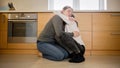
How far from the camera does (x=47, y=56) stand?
119 inches

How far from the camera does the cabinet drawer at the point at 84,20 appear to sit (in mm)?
3383

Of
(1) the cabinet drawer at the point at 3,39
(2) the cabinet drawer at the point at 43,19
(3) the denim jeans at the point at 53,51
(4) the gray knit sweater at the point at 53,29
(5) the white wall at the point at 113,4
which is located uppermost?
(5) the white wall at the point at 113,4

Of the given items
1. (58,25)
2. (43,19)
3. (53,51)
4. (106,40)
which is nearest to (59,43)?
(53,51)

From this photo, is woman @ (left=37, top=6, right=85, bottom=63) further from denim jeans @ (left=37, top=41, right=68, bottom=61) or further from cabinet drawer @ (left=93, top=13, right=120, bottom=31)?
cabinet drawer @ (left=93, top=13, right=120, bottom=31)

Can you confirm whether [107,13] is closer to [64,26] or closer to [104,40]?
[104,40]

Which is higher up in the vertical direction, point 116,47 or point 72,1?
point 72,1

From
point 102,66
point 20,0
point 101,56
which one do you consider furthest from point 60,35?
point 20,0

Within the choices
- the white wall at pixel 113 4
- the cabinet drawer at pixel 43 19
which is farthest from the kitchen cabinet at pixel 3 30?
the white wall at pixel 113 4

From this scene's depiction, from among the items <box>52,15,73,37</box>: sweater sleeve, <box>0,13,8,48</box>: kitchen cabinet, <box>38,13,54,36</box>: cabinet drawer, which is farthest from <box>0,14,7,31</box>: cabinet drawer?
<box>52,15,73,37</box>: sweater sleeve

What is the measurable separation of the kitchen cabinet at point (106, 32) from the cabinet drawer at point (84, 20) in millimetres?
98

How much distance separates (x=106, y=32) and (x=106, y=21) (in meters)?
0.18

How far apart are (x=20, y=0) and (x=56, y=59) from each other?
253 cm

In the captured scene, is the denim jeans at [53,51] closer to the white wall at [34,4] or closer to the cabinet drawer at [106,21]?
the cabinet drawer at [106,21]

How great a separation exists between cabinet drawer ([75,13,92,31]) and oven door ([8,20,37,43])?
772mm
